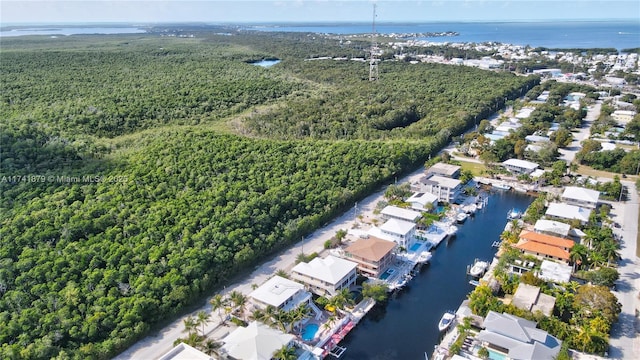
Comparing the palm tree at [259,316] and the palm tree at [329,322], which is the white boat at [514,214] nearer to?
the palm tree at [329,322]

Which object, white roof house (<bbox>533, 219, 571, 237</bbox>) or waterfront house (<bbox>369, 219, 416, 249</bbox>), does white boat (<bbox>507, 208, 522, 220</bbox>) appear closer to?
white roof house (<bbox>533, 219, 571, 237</bbox>)

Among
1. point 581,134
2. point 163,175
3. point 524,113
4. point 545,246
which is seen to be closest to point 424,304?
point 545,246

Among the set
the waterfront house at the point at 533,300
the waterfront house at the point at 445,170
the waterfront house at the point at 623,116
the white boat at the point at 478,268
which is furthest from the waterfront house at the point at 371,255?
the waterfront house at the point at 623,116

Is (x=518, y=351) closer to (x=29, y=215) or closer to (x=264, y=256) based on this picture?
(x=264, y=256)

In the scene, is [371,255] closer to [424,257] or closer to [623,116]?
[424,257]

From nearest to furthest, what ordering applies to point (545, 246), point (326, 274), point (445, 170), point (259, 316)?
1. point (259, 316)
2. point (326, 274)
3. point (545, 246)
4. point (445, 170)
